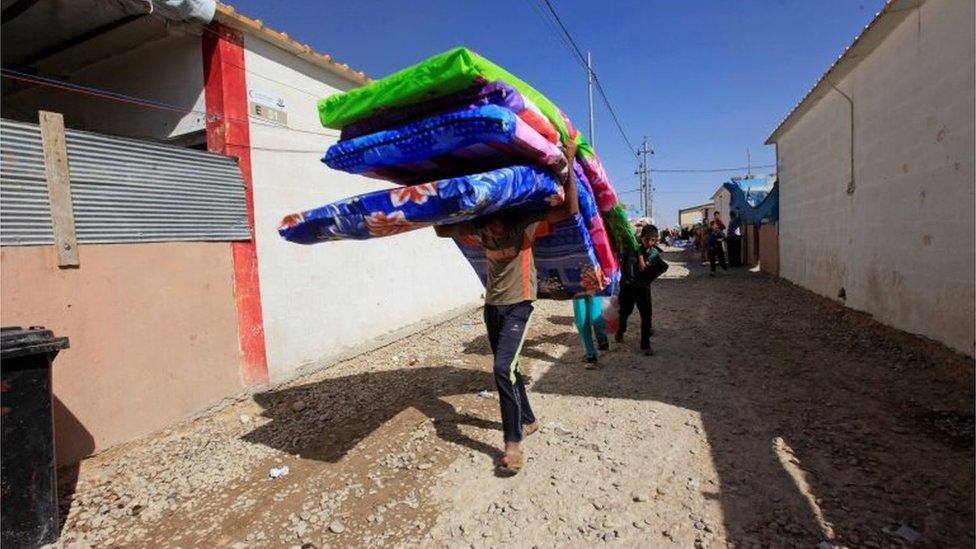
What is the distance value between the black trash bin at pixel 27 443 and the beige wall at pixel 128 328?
112cm

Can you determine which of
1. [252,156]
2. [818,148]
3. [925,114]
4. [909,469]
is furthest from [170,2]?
[818,148]

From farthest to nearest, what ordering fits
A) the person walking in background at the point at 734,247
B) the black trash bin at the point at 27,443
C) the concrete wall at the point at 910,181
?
Result: the person walking in background at the point at 734,247 → the concrete wall at the point at 910,181 → the black trash bin at the point at 27,443

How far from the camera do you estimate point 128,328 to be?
410 centimetres

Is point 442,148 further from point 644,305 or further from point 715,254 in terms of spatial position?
point 715,254

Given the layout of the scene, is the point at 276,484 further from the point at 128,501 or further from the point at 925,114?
the point at 925,114

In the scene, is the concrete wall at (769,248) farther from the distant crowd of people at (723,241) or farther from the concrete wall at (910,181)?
the concrete wall at (910,181)

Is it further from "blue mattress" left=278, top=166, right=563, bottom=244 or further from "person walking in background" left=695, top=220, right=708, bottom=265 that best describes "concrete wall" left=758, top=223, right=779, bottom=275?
"blue mattress" left=278, top=166, right=563, bottom=244

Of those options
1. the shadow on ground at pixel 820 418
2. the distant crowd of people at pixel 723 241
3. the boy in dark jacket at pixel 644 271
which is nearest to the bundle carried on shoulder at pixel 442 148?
the shadow on ground at pixel 820 418

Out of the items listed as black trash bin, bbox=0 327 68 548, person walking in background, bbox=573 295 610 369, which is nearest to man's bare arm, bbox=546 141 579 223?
person walking in background, bbox=573 295 610 369

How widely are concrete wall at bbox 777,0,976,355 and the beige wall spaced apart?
22.6ft

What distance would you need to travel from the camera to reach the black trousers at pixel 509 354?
122 inches

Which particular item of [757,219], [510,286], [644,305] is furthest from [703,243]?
[510,286]

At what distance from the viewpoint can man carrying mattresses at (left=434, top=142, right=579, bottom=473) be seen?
3.11 metres

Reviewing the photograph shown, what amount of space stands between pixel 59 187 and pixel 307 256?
2.45m
